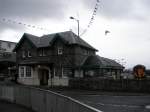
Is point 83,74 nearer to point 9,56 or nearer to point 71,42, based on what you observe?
point 71,42

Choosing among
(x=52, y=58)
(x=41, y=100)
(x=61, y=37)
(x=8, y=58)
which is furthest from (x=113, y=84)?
(x=8, y=58)

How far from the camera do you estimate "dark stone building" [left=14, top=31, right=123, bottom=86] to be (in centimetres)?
3972

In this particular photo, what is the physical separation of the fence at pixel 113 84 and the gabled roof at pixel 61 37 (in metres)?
7.44

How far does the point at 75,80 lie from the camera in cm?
3500

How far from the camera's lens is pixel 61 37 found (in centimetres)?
4034

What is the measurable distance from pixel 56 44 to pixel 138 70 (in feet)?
65.9

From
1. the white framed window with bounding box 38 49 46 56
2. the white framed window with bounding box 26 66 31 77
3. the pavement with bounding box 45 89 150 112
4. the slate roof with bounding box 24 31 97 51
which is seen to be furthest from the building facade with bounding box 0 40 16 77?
the pavement with bounding box 45 89 150 112

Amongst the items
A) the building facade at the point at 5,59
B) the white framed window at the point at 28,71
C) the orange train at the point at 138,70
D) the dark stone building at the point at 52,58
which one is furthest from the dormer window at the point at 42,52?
the orange train at the point at 138,70

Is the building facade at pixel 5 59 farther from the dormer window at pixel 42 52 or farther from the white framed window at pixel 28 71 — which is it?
the dormer window at pixel 42 52

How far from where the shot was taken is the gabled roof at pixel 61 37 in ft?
133

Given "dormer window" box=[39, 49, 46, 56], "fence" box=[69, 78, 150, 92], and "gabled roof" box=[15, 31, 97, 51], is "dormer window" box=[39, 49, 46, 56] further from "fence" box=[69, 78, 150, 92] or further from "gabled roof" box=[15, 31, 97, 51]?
"fence" box=[69, 78, 150, 92]

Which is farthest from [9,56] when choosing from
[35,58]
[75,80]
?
[75,80]

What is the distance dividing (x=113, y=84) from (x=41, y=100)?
17.2 m

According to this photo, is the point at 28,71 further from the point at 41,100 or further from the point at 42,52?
the point at 41,100
